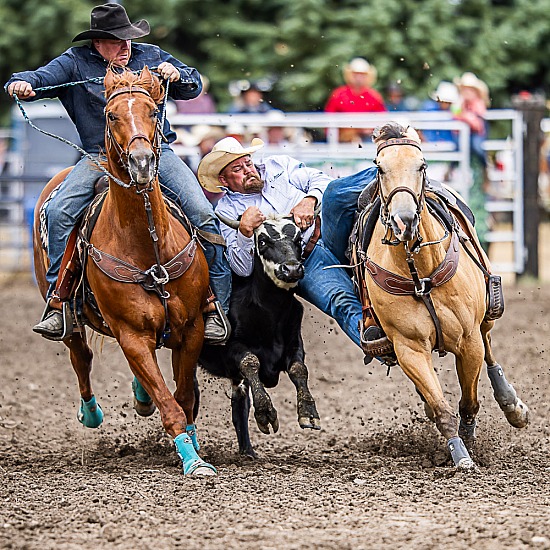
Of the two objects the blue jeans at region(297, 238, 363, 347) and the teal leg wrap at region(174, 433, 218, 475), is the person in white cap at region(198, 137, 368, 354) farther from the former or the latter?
the teal leg wrap at region(174, 433, 218, 475)

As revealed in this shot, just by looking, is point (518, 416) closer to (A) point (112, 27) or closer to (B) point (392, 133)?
(B) point (392, 133)

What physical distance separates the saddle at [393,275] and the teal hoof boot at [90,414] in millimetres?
1879

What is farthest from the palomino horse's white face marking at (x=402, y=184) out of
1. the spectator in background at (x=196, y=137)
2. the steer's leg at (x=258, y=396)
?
the spectator in background at (x=196, y=137)

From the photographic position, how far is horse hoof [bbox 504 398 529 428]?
20.9ft

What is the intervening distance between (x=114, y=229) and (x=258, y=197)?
1.02 m

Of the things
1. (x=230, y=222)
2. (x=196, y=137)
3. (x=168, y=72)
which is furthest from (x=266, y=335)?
(x=196, y=137)

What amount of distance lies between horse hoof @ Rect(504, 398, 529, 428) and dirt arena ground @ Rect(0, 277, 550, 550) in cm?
13

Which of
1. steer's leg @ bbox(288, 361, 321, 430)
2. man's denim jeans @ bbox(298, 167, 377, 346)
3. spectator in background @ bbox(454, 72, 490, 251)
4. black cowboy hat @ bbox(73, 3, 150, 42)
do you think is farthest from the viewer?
spectator in background @ bbox(454, 72, 490, 251)

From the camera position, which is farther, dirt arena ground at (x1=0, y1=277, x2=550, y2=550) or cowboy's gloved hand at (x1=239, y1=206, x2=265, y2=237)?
cowboy's gloved hand at (x1=239, y1=206, x2=265, y2=237)

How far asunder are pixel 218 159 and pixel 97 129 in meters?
0.67

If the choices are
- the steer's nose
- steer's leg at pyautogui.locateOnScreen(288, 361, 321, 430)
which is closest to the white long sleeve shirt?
the steer's nose

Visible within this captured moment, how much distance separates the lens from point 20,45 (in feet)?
68.6

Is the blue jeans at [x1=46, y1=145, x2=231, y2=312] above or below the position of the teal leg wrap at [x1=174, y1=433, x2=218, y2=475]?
above

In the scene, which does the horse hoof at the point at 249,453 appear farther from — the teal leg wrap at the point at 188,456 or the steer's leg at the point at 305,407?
the teal leg wrap at the point at 188,456
